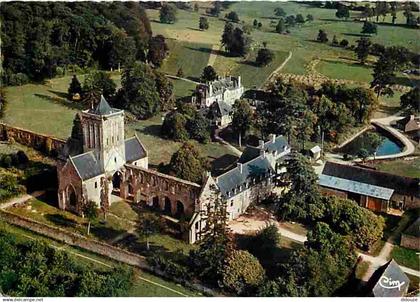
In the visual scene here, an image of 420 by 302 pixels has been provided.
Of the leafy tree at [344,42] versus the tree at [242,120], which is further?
the leafy tree at [344,42]

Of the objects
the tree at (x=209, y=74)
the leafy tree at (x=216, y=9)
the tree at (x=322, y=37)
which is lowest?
the tree at (x=209, y=74)

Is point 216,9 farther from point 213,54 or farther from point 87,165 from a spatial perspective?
point 87,165

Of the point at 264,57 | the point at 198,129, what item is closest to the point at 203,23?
the point at 264,57

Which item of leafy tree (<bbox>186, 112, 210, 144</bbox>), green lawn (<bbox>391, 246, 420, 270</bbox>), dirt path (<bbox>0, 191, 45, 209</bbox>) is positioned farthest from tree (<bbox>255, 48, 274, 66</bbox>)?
green lawn (<bbox>391, 246, 420, 270</bbox>)

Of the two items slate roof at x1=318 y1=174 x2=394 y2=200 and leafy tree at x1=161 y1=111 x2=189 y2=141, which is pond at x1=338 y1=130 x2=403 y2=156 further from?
leafy tree at x1=161 y1=111 x2=189 y2=141

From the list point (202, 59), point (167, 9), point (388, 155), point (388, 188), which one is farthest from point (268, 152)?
point (167, 9)

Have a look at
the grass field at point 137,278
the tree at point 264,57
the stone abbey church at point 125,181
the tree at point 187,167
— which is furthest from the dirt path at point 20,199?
the tree at point 264,57

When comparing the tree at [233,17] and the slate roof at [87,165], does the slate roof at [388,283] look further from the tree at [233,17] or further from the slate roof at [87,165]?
the tree at [233,17]
